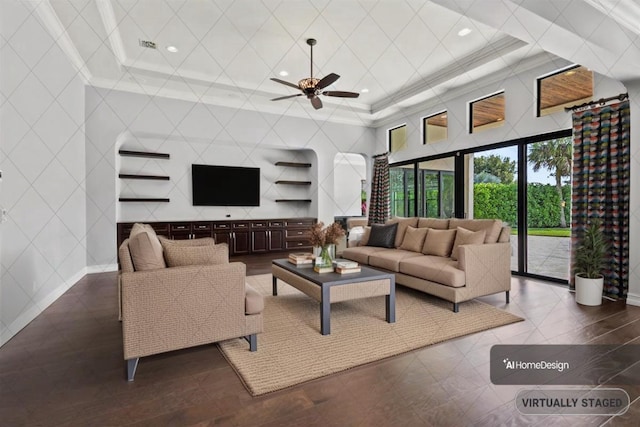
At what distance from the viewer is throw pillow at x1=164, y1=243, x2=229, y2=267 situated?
218 cm

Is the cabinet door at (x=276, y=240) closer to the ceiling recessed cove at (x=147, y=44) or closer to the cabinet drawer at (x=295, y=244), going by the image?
the cabinet drawer at (x=295, y=244)

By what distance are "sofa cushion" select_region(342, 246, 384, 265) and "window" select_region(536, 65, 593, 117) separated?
281cm

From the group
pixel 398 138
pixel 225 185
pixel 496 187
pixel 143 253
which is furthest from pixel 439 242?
pixel 225 185

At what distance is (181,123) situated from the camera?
18.2 ft

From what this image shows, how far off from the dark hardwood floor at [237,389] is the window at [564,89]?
2.70 meters

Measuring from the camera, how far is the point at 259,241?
663cm

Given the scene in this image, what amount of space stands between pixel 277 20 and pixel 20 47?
228cm

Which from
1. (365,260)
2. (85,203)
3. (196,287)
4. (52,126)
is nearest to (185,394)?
(196,287)

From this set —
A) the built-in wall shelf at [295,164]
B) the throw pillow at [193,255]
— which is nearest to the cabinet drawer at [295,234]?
the built-in wall shelf at [295,164]

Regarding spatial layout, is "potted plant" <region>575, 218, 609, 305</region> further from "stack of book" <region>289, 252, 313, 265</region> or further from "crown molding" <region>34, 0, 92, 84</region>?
"crown molding" <region>34, 0, 92, 84</region>

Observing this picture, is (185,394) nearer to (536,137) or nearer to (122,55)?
(122,55)

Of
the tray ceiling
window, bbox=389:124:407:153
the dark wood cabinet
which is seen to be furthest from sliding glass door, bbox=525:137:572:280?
the dark wood cabinet

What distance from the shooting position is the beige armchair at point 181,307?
1.93m

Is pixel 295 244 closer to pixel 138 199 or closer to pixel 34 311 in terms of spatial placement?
pixel 138 199
